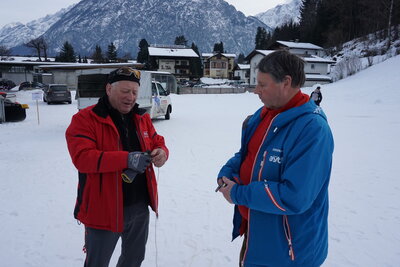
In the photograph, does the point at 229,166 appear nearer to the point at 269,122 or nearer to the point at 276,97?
the point at 269,122

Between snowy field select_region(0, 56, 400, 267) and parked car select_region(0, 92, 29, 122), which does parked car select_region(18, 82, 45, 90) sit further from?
snowy field select_region(0, 56, 400, 267)

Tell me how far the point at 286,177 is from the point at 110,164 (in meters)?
1.17

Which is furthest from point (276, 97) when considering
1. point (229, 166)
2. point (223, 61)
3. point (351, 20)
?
point (223, 61)

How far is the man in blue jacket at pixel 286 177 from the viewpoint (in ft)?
4.73

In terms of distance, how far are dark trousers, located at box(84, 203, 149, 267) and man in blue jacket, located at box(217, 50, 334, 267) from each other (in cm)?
92

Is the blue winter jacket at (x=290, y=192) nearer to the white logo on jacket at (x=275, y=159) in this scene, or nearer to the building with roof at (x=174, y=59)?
the white logo on jacket at (x=275, y=159)

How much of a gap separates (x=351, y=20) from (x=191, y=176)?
58.8 m

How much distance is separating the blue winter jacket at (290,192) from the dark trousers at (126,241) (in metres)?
0.98

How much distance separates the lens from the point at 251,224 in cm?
172

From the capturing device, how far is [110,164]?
6.33 ft

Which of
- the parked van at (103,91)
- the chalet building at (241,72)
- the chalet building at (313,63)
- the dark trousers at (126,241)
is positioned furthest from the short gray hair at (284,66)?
the chalet building at (241,72)

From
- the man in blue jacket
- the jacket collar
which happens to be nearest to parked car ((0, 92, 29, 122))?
the jacket collar

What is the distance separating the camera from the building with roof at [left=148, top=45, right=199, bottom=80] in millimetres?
64438

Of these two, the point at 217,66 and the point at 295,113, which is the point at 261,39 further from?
the point at 295,113
